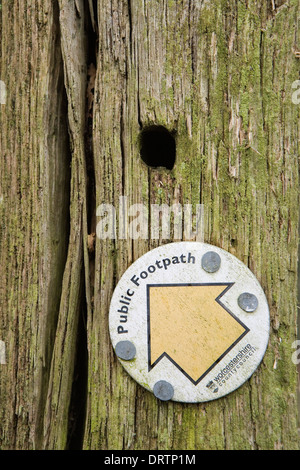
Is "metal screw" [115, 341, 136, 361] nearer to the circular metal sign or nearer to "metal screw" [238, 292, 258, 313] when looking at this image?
the circular metal sign

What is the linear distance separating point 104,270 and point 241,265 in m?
0.38

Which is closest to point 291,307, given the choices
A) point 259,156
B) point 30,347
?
point 259,156

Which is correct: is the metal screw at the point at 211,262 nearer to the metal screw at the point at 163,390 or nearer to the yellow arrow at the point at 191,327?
the yellow arrow at the point at 191,327

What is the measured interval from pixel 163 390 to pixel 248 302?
0.33 m

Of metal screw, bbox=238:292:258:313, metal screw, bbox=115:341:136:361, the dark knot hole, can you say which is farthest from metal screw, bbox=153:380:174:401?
the dark knot hole

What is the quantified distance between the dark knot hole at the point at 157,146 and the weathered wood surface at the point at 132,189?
0.04m

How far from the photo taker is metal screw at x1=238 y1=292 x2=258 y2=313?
3.54 ft

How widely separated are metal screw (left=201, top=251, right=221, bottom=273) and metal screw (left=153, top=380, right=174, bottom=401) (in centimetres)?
33

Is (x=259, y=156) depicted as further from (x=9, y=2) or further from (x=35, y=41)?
(x=9, y=2)

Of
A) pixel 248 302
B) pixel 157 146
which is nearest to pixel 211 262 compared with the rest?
pixel 248 302

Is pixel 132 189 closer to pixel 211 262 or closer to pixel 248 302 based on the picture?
pixel 211 262

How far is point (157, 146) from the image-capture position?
128cm

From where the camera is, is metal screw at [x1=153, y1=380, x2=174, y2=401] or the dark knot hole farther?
the dark knot hole

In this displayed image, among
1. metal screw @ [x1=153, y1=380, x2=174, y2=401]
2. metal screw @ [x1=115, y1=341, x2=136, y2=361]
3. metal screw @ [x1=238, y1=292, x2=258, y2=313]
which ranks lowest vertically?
metal screw @ [x1=153, y1=380, x2=174, y2=401]
